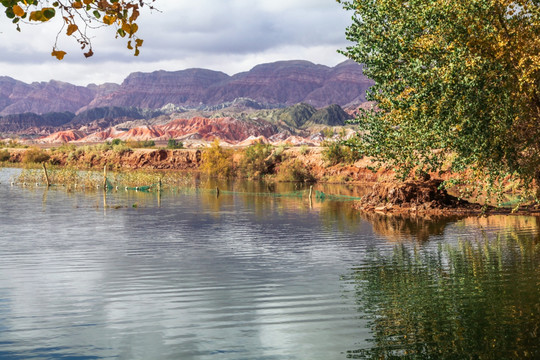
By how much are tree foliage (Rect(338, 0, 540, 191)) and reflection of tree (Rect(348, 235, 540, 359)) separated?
278 centimetres

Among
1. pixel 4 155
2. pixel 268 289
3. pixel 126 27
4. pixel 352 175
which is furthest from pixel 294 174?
pixel 126 27

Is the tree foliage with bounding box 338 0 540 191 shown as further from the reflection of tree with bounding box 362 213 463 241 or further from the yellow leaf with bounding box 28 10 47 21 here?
the yellow leaf with bounding box 28 10 47 21

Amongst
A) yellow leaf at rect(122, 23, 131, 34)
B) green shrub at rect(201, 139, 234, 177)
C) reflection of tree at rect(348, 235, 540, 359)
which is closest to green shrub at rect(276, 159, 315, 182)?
green shrub at rect(201, 139, 234, 177)

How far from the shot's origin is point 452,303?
40.4 ft

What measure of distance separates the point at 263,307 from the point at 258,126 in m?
164

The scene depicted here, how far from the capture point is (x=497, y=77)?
50.7 ft

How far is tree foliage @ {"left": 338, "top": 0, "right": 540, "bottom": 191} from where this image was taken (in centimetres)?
1496

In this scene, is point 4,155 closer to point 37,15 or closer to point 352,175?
point 352,175

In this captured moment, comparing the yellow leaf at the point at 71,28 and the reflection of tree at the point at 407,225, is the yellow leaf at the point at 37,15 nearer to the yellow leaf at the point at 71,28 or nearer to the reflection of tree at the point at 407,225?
the yellow leaf at the point at 71,28

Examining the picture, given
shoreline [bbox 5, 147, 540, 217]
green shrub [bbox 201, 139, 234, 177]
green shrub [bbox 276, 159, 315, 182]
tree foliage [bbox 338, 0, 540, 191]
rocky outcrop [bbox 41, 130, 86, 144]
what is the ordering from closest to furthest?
tree foliage [bbox 338, 0, 540, 191] < shoreline [bbox 5, 147, 540, 217] < green shrub [bbox 276, 159, 315, 182] < green shrub [bbox 201, 139, 234, 177] < rocky outcrop [bbox 41, 130, 86, 144]

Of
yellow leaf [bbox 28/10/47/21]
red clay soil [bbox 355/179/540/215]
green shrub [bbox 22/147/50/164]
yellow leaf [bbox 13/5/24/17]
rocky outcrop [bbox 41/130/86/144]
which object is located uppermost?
rocky outcrop [bbox 41/130/86/144]

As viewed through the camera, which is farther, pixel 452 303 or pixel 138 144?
pixel 138 144

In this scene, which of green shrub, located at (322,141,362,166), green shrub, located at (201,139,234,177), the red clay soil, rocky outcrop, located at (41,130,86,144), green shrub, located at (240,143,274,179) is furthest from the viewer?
rocky outcrop, located at (41,130,86,144)

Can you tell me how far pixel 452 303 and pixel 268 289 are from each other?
4.00 metres
